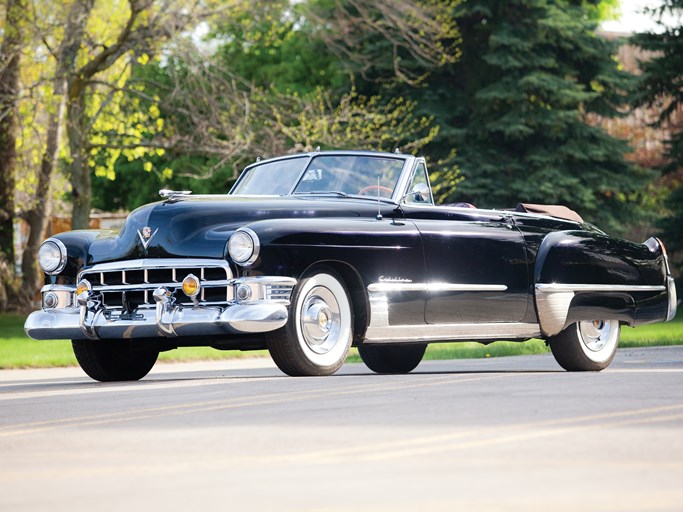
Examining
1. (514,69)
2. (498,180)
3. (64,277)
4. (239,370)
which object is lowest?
(239,370)

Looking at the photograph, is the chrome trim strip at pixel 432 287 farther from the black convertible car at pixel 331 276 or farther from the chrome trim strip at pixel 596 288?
the chrome trim strip at pixel 596 288

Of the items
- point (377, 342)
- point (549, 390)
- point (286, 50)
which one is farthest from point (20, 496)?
point (286, 50)

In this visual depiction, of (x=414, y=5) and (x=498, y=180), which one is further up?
(x=414, y=5)

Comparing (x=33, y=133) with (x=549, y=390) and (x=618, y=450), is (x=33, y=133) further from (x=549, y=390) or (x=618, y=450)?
(x=618, y=450)

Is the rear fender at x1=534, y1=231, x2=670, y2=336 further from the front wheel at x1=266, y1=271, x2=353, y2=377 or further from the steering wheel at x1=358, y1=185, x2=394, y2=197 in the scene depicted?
the front wheel at x1=266, y1=271, x2=353, y2=377

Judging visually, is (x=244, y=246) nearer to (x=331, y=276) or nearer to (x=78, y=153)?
(x=331, y=276)

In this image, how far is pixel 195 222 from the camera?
11.0 meters

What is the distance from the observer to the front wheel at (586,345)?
42.1ft

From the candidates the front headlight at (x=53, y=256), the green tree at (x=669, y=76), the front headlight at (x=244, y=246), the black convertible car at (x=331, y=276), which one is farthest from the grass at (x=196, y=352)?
the green tree at (x=669, y=76)

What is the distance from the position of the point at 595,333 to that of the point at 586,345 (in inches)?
8.6

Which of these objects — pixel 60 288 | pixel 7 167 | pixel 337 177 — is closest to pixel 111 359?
pixel 60 288

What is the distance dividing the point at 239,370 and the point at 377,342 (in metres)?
4.83

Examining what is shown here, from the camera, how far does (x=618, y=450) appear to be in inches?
249

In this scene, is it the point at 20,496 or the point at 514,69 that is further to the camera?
the point at 514,69
